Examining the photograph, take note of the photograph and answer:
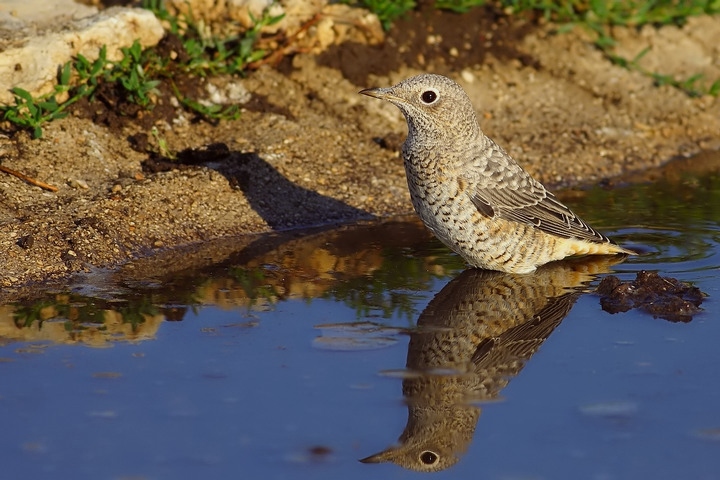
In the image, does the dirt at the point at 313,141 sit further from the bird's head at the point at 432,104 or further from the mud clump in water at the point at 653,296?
the mud clump in water at the point at 653,296

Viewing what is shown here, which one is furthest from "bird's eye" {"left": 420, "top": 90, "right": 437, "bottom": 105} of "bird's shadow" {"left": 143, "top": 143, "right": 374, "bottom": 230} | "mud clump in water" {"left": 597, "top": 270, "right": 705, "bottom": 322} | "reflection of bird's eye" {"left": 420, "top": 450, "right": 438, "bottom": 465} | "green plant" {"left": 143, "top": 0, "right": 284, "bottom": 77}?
"reflection of bird's eye" {"left": 420, "top": 450, "right": 438, "bottom": 465}

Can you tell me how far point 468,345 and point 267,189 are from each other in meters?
2.72

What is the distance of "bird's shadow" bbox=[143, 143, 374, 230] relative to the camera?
309 inches

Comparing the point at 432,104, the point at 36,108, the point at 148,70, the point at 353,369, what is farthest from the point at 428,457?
the point at 148,70

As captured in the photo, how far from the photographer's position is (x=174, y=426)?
15.1ft

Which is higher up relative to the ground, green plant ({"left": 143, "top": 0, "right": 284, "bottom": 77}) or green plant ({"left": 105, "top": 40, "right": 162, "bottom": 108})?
green plant ({"left": 143, "top": 0, "right": 284, "bottom": 77})

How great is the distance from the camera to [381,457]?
4.46 m

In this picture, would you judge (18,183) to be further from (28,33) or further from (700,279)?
(700,279)

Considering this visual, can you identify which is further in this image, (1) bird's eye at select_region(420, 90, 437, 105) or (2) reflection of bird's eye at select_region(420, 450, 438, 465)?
(1) bird's eye at select_region(420, 90, 437, 105)

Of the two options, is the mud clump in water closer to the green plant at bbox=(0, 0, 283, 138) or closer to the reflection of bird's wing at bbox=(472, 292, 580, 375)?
the reflection of bird's wing at bbox=(472, 292, 580, 375)

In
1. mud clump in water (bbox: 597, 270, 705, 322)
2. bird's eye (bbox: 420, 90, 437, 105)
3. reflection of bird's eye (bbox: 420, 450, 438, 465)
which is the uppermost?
bird's eye (bbox: 420, 90, 437, 105)

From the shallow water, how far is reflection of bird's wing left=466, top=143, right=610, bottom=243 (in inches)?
11.6

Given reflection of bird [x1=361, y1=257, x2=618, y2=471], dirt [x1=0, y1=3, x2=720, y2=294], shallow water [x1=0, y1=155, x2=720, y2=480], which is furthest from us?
dirt [x1=0, y1=3, x2=720, y2=294]

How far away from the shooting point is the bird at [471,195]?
22.0 ft
